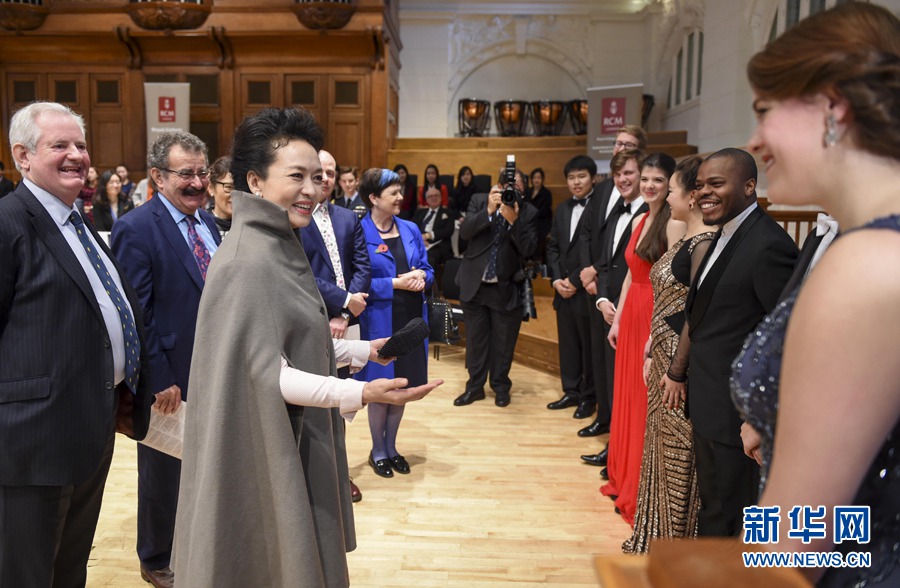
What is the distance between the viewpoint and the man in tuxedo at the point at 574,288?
480cm

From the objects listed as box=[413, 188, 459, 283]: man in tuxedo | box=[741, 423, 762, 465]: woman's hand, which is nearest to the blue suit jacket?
box=[741, 423, 762, 465]: woman's hand

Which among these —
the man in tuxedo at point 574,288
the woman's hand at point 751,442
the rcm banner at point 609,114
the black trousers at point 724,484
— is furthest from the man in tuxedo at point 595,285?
the rcm banner at point 609,114

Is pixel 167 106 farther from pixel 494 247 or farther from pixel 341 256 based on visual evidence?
pixel 341 256

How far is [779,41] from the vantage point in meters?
0.88

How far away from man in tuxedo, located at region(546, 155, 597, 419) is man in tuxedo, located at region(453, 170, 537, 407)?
234 mm

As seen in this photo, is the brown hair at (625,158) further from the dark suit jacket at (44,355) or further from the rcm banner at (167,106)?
the rcm banner at (167,106)

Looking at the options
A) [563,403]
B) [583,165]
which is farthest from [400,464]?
[583,165]

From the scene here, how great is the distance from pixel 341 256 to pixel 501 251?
1.77 m

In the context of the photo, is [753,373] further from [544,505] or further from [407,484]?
[407,484]

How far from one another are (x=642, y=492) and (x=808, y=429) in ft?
7.39

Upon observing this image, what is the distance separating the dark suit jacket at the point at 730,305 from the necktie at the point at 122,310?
1.78m

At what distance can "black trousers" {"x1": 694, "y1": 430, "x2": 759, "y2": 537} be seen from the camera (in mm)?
2275

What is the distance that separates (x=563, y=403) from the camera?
511cm

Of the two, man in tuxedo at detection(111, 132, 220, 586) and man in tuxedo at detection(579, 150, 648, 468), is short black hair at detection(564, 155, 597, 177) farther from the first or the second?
man in tuxedo at detection(111, 132, 220, 586)
